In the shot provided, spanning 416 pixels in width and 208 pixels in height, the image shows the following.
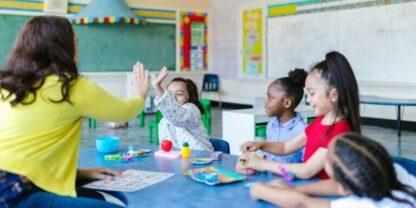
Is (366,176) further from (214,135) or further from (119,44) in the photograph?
(119,44)

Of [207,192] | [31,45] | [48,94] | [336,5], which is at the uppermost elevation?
[336,5]

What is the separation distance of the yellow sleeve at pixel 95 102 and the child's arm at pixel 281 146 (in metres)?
0.64

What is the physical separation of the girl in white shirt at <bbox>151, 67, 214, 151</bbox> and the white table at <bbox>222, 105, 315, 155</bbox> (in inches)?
42.5

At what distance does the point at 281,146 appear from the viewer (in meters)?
2.06

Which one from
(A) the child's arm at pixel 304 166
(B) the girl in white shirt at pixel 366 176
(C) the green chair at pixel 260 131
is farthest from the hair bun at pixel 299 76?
(C) the green chair at pixel 260 131

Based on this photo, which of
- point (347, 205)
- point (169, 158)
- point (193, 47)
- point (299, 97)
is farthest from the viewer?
point (193, 47)

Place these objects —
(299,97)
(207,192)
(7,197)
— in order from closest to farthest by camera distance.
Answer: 1. (7,197)
2. (207,192)
3. (299,97)

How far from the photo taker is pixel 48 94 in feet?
4.67

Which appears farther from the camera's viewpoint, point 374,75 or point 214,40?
point 214,40

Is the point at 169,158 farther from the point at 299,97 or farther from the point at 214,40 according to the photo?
the point at 214,40

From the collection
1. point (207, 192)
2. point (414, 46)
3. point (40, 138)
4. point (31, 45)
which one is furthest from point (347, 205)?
point (414, 46)

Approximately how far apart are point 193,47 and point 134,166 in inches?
315

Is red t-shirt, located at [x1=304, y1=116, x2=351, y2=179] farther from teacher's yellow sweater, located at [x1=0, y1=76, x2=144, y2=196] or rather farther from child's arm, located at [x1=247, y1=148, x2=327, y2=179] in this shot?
teacher's yellow sweater, located at [x1=0, y1=76, x2=144, y2=196]

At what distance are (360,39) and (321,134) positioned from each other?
570 centimetres
